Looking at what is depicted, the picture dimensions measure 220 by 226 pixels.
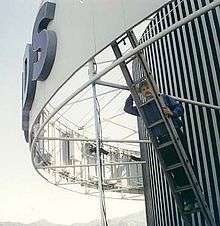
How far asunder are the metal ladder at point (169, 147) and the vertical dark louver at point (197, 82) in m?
1.64

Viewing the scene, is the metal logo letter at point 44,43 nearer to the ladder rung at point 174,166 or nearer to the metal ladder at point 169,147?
the metal ladder at point 169,147

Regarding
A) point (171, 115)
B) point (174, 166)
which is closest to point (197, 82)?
point (171, 115)

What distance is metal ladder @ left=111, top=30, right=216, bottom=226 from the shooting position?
9.53 meters

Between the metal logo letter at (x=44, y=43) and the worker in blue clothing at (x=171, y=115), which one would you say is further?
the metal logo letter at (x=44, y=43)

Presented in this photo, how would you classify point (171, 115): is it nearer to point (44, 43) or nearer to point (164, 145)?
point (164, 145)

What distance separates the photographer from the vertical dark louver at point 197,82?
1173 cm

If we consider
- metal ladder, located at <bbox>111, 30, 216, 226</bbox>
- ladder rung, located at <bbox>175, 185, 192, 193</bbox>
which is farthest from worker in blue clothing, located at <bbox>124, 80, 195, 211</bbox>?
ladder rung, located at <bbox>175, 185, 192, 193</bbox>

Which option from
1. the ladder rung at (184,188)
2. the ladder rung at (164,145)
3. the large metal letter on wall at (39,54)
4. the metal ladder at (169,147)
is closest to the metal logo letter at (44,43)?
the large metal letter on wall at (39,54)

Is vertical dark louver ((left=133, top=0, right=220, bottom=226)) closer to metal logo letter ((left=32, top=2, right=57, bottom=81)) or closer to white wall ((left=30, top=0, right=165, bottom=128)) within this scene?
white wall ((left=30, top=0, right=165, bottom=128))

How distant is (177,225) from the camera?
13.6m

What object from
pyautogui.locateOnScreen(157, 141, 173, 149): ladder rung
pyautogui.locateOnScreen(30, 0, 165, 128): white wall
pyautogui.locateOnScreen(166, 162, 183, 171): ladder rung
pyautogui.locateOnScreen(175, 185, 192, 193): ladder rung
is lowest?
pyautogui.locateOnScreen(175, 185, 192, 193): ladder rung

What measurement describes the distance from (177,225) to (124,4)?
8700mm

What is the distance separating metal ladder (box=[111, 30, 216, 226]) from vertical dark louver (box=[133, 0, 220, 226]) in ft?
5.38

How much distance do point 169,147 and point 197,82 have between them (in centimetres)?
348
